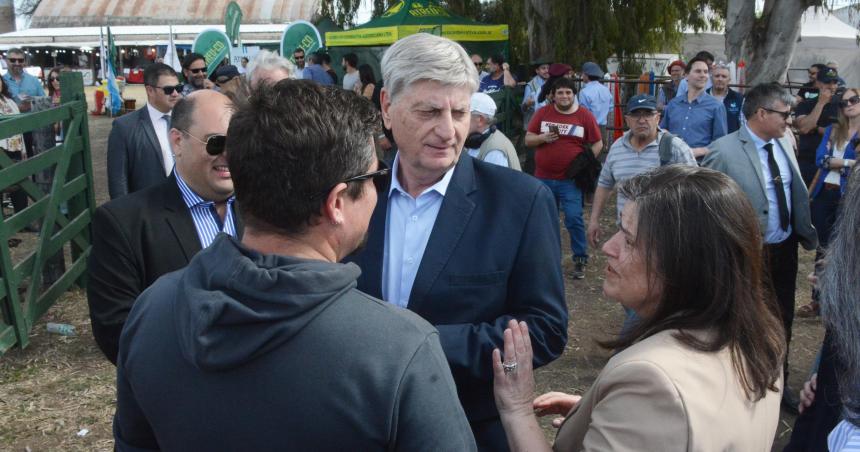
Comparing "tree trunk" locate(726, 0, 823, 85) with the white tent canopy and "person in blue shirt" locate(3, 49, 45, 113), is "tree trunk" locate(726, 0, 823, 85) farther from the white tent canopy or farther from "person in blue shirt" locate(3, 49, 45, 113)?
the white tent canopy

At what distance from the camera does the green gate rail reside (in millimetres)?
5094

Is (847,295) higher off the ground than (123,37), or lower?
lower

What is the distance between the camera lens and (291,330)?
1.11 meters

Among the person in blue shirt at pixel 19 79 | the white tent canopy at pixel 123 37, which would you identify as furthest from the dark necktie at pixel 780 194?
the white tent canopy at pixel 123 37

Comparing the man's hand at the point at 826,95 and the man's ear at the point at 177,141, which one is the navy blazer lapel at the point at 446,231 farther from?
the man's hand at the point at 826,95

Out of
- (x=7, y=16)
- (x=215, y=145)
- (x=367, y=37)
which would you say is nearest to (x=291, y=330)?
(x=215, y=145)

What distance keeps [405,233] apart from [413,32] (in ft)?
40.9

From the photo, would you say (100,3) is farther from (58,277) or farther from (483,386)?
(483,386)

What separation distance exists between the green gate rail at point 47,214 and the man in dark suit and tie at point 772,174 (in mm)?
4798

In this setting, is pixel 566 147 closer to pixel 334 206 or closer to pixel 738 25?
pixel 334 206

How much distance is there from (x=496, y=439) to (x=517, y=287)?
0.42 m

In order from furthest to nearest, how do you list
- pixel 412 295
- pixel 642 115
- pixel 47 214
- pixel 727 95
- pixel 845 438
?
pixel 727 95, pixel 47 214, pixel 642 115, pixel 412 295, pixel 845 438

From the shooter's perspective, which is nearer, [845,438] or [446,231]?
[845,438]

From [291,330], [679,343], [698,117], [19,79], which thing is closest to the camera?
[291,330]
